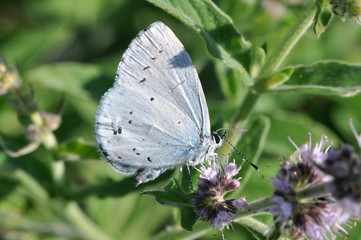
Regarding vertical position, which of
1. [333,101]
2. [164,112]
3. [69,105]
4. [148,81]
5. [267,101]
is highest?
[148,81]

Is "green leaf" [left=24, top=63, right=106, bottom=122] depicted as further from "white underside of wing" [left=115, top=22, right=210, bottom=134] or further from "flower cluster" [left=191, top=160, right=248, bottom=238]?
"flower cluster" [left=191, top=160, right=248, bottom=238]

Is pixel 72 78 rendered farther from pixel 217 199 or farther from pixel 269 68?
pixel 217 199

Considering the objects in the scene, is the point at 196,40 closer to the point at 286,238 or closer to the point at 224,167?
the point at 224,167

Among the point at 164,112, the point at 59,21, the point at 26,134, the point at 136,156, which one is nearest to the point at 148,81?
the point at 164,112

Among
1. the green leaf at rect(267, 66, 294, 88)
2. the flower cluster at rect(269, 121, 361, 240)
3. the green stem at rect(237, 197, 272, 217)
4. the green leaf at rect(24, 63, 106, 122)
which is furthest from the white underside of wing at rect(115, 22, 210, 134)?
the green leaf at rect(24, 63, 106, 122)

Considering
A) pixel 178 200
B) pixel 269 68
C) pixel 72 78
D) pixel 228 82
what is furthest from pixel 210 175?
pixel 72 78

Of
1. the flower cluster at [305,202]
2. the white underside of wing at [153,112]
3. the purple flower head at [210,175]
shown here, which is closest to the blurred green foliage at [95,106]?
the white underside of wing at [153,112]
